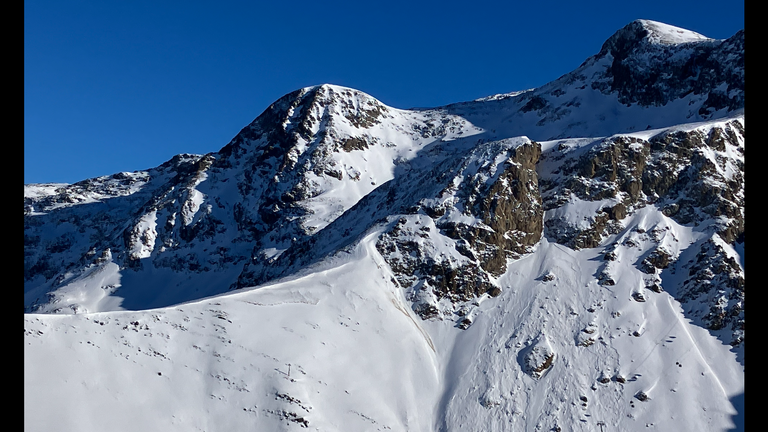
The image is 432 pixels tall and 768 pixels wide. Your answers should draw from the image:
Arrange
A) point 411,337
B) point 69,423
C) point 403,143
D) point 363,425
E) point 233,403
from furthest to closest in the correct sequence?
point 403,143 < point 411,337 < point 363,425 < point 233,403 < point 69,423

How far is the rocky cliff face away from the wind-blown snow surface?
384cm

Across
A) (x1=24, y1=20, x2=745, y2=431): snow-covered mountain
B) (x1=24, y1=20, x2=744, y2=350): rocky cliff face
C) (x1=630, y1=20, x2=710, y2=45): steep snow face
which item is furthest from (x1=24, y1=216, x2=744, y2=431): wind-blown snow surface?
(x1=630, y1=20, x2=710, y2=45): steep snow face

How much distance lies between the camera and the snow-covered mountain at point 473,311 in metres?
62.8

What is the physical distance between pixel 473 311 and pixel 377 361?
49.4 ft

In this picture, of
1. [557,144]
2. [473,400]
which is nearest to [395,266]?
[473,400]

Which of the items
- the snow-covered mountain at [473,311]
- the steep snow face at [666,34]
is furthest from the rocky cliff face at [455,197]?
the steep snow face at [666,34]

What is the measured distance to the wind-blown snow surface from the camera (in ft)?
196

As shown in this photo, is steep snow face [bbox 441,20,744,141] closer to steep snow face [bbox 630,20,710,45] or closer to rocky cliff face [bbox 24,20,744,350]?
steep snow face [bbox 630,20,710,45]

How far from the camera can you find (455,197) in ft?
313

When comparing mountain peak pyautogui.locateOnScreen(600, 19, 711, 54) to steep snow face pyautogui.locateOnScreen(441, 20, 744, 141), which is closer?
steep snow face pyautogui.locateOnScreen(441, 20, 744, 141)

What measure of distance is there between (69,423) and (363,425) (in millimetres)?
25889

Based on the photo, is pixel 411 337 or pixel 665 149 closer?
pixel 411 337
